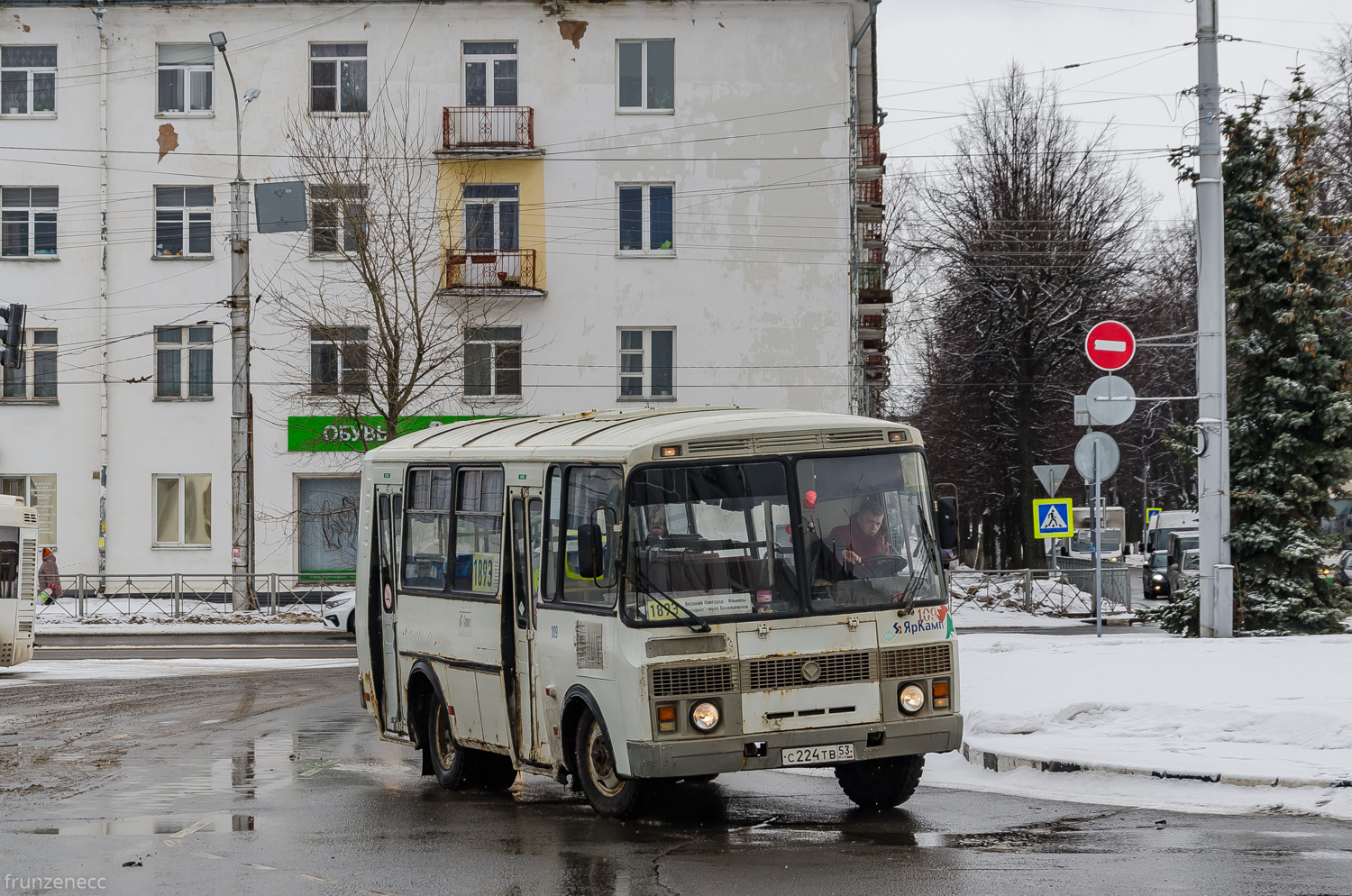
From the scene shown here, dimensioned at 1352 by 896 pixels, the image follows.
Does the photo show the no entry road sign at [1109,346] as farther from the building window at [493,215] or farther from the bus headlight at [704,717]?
the building window at [493,215]

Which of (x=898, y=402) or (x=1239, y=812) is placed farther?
(x=898, y=402)

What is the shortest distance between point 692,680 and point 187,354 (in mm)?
34050

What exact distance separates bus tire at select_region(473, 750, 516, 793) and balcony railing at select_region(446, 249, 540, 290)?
2839 cm

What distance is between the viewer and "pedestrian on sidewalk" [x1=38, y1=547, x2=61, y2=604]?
36.7 meters

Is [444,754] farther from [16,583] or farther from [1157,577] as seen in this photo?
[1157,577]

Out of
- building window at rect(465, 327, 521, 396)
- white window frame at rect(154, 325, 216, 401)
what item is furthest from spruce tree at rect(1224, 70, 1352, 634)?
white window frame at rect(154, 325, 216, 401)

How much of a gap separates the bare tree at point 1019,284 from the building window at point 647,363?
12812 mm

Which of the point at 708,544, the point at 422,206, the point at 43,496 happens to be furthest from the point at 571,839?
the point at 43,496

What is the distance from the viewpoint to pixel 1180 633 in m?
21.7

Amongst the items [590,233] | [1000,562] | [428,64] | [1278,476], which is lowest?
[1000,562]

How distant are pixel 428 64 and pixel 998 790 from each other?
3275 cm

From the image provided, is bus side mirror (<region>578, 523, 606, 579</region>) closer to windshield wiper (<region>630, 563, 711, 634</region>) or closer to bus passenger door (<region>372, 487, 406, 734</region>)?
windshield wiper (<region>630, 563, 711, 634</region>)

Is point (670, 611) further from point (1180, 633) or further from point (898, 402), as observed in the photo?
point (898, 402)

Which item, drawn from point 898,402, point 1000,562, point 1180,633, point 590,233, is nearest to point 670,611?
point 1180,633
